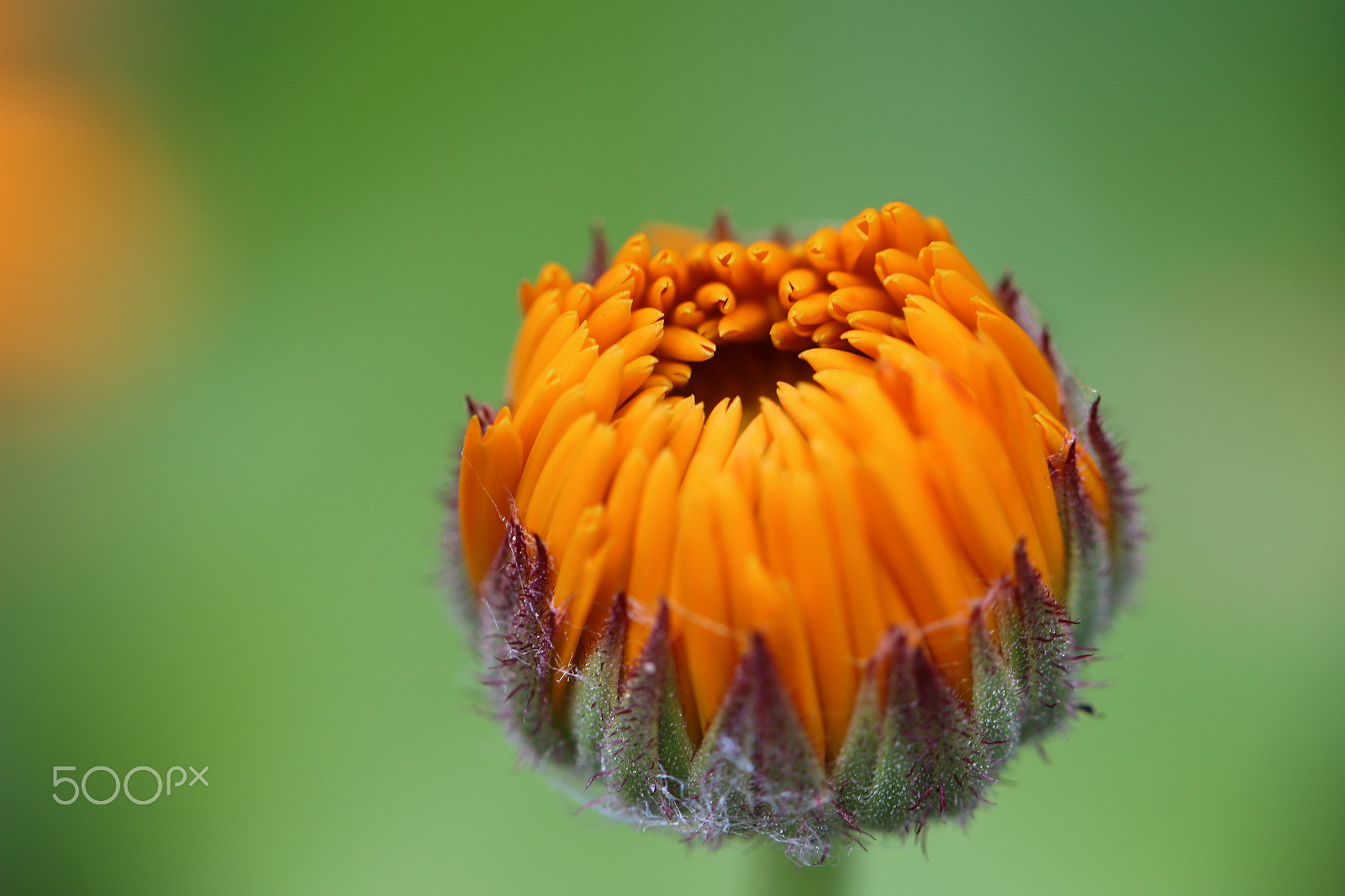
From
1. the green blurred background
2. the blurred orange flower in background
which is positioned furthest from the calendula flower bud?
the blurred orange flower in background

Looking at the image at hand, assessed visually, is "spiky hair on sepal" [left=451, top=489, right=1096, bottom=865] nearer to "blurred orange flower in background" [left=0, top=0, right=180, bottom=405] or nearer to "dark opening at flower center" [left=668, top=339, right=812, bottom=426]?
"dark opening at flower center" [left=668, top=339, right=812, bottom=426]

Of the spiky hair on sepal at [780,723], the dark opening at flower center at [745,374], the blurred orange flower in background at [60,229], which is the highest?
the blurred orange flower in background at [60,229]

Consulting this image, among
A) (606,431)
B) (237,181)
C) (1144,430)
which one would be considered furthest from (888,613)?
(237,181)

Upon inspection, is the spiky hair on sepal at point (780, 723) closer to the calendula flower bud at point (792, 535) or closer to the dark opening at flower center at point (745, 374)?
the calendula flower bud at point (792, 535)

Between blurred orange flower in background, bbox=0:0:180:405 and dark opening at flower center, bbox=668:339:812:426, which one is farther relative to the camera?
blurred orange flower in background, bbox=0:0:180:405

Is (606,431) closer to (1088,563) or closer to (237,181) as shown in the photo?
(1088,563)

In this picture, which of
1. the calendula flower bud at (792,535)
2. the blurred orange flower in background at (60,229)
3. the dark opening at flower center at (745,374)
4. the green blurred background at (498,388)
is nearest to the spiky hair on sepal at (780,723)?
the calendula flower bud at (792,535)
